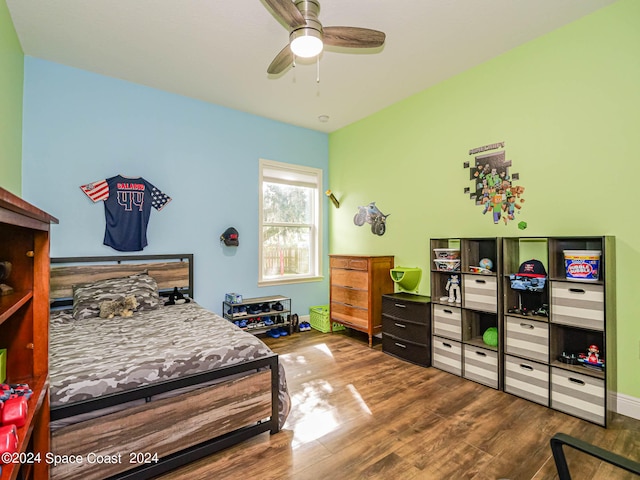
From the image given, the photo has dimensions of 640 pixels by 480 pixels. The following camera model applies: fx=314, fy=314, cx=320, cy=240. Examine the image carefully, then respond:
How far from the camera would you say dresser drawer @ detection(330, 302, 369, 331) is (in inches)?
149

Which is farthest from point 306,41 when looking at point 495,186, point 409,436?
point 409,436

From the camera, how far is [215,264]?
391 centimetres

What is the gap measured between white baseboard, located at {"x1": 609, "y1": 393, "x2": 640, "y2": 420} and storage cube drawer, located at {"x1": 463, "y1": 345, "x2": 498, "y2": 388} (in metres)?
0.73

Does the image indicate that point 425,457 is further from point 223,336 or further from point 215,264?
point 215,264

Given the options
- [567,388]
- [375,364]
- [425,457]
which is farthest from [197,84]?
[567,388]

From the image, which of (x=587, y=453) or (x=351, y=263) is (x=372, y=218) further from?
(x=587, y=453)

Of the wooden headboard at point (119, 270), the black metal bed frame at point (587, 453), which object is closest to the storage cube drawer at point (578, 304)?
the black metal bed frame at point (587, 453)

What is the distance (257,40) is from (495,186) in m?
2.48

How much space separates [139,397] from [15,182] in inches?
93.8

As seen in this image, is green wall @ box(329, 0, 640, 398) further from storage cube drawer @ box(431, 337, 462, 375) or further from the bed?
the bed

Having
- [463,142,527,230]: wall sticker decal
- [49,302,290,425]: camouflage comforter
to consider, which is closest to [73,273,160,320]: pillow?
[49,302,290,425]: camouflage comforter

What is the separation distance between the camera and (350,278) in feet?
13.1

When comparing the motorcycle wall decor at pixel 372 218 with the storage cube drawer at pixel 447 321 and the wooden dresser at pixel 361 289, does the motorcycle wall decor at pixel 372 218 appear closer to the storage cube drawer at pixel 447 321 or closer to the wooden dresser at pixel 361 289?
the wooden dresser at pixel 361 289

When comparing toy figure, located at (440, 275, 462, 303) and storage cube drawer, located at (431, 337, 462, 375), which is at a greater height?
toy figure, located at (440, 275, 462, 303)
